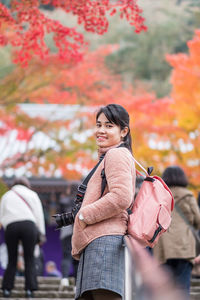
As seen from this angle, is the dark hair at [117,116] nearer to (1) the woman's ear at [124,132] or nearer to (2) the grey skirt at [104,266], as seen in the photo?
(1) the woman's ear at [124,132]

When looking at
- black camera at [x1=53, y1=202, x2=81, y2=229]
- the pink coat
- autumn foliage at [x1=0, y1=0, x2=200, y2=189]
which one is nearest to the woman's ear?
the pink coat

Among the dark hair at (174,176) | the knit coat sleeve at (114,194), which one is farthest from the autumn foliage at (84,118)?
the knit coat sleeve at (114,194)

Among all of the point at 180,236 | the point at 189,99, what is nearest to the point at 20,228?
the point at 180,236

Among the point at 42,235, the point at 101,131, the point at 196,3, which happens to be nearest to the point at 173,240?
the point at 42,235

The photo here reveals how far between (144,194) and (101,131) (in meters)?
0.52

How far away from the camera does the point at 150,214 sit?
9.96ft

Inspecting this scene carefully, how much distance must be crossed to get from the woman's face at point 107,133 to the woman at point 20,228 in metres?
3.51

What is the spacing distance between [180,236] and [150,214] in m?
2.54

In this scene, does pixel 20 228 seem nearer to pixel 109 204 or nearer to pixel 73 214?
pixel 73 214

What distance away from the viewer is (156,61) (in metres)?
28.1

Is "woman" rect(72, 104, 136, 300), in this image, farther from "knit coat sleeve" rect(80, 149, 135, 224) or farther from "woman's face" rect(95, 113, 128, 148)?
"woman's face" rect(95, 113, 128, 148)

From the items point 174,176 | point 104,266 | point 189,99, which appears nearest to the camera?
point 104,266

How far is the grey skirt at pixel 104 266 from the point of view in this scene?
2936 mm

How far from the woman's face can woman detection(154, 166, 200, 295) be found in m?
2.17
